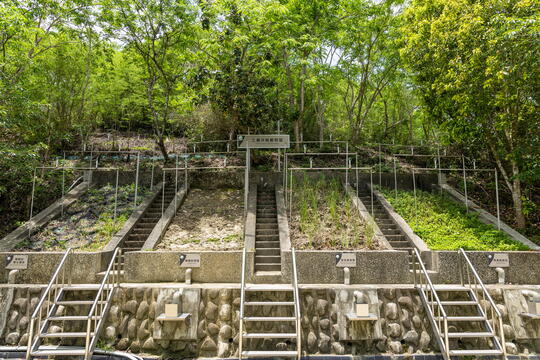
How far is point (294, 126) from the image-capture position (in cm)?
1493

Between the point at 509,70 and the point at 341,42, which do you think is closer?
the point at 509,70

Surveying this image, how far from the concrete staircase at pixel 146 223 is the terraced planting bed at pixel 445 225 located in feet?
23.6

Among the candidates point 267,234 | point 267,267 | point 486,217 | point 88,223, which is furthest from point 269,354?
point 486,217

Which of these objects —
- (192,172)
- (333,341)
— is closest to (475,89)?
(333,341)

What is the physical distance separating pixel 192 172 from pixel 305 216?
5359 mm

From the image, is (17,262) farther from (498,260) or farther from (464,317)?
(498,260)

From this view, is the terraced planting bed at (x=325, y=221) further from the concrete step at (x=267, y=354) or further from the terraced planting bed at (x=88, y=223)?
the terraced planting bed at (x=88, y=223)

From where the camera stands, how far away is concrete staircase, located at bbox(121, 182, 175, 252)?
28.8ft

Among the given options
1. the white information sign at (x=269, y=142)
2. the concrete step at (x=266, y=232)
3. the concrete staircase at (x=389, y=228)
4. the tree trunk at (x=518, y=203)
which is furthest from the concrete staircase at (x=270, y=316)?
the tree trunk at (x=518, y=203)

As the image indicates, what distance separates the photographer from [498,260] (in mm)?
6590

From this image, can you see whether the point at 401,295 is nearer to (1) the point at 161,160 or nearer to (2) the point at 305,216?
(2) the point at 305,216

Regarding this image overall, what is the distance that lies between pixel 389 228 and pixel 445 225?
1.52 meters

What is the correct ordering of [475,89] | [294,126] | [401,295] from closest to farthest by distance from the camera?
[401,295] → [475,89] → [294,126]

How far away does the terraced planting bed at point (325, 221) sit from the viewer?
26.8ft
